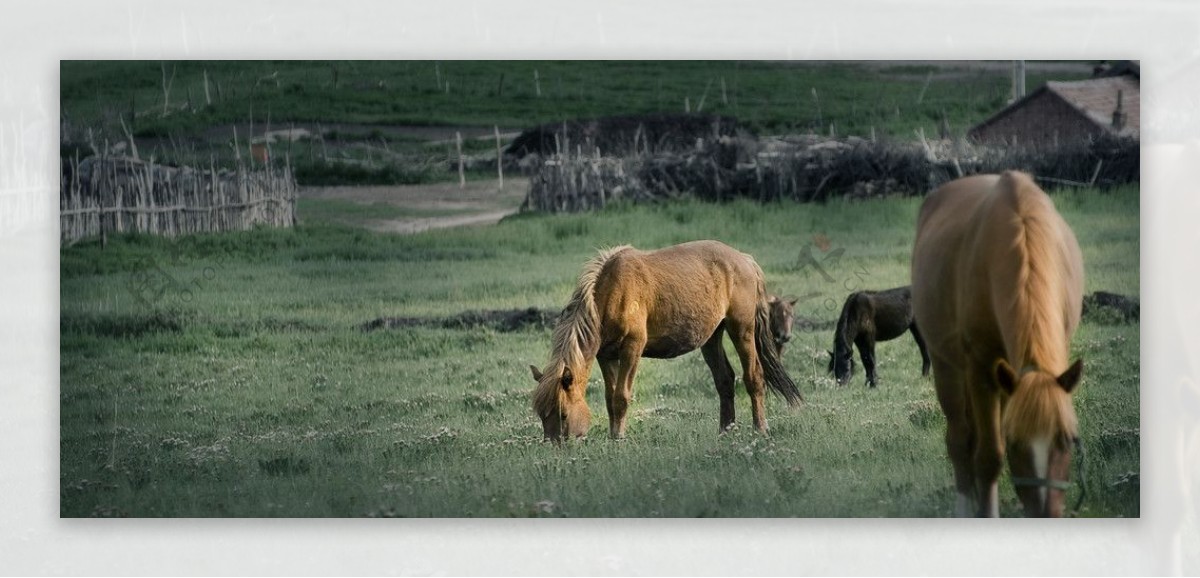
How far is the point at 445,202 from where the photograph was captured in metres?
8.29

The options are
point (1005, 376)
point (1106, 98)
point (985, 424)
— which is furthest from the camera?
point (1106, 98)

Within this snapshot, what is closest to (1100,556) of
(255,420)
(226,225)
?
(255,420)

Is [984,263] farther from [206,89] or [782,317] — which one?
[206,89]

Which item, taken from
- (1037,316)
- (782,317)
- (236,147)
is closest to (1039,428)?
(1037,316)

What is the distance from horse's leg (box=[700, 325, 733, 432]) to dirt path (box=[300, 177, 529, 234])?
60.0 inches

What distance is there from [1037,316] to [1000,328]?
0.28 m

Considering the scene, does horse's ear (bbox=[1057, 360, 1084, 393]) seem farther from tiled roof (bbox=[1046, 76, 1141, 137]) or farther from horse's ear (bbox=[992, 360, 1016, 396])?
tiled roof (bbox=[1046, 76, 1141, 137])

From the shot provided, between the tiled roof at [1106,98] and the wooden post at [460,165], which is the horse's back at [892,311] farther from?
the wooden post at [460,165]

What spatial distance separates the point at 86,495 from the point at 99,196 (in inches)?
72.6

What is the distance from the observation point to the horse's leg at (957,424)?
23.0ft

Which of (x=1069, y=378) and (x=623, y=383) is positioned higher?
(x=1069, y=378)

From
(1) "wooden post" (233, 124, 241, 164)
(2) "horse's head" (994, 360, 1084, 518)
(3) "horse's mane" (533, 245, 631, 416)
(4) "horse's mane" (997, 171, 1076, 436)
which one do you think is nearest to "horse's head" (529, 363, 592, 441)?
(3) "horse's mane" (533, 245, 631, 416)

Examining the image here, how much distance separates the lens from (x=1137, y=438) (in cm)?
809
